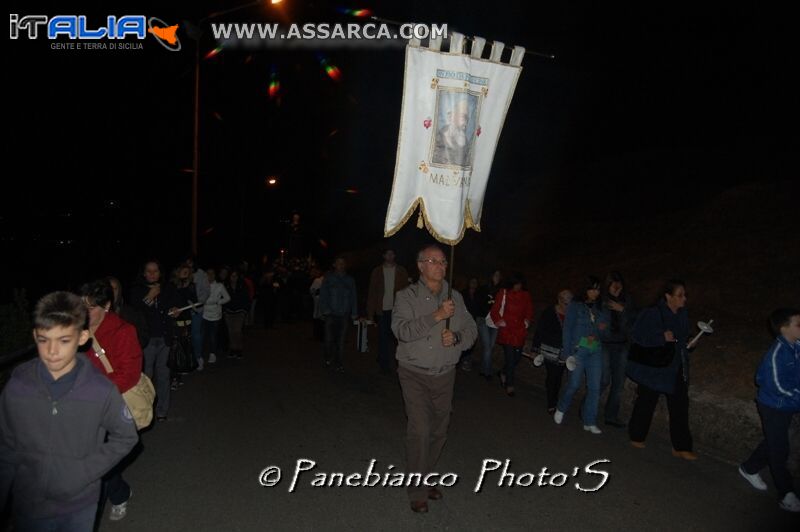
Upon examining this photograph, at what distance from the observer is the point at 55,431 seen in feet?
9.01

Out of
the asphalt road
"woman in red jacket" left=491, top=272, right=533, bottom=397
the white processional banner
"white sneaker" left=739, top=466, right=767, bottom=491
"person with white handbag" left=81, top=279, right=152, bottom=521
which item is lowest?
the asphalt road

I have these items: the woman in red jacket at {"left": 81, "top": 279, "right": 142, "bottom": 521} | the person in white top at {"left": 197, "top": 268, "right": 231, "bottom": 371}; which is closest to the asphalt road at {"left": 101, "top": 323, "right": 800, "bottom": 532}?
the woman in red jacket at {"left": 81, "top": 279, "right": 142, "bottom": 521}

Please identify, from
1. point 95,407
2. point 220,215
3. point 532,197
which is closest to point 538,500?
point 95,407

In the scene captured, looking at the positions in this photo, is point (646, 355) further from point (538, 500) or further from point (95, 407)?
point (95, 407)

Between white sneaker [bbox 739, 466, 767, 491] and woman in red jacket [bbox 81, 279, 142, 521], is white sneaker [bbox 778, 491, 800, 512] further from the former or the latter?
woman in red jacket [bbox 81, 279, 142, 521]

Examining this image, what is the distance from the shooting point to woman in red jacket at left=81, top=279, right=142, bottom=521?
412 centimetres

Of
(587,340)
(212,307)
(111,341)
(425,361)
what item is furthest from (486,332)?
(111,341)

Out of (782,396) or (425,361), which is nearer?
(425,361)

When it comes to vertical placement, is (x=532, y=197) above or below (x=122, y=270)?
above

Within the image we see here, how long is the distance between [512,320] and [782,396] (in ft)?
14.0

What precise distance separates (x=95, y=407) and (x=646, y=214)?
1647 cm

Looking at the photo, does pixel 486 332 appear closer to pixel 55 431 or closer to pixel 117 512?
pixel 117 512

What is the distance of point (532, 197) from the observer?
22.2 metres

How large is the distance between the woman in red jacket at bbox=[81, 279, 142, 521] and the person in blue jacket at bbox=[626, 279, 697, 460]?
4.99m
